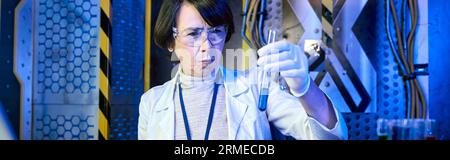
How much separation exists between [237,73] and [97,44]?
0.63m

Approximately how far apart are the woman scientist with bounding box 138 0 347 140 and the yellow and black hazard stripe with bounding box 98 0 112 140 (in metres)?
0.18

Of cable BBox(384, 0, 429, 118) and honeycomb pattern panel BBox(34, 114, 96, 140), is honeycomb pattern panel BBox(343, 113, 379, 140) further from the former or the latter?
honeycomb pattern panel BBox(34, 114, 96, 140)

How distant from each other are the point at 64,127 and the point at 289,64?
103cm

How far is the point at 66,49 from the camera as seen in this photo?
181 centimetres

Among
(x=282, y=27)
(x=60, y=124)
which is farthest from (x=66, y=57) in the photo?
(x=282, y=27)

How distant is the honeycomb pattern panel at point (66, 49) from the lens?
5.83 ft

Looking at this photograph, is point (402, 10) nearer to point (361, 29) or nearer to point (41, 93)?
point (361, 29)

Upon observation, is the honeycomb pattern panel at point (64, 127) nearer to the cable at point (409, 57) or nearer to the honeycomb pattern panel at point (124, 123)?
the honeycomb pattern panel at point (124, 123)

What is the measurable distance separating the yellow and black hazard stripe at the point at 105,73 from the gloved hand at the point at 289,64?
67cm

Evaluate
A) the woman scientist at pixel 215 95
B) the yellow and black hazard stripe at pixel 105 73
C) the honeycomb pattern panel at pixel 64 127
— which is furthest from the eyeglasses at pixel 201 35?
the honeycomb pattern panel at pixel 64 127

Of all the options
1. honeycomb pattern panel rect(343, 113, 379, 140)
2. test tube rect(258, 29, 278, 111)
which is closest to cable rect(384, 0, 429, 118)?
honeycomb pattern panel rect(343, 113, 379, 140)
